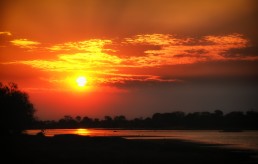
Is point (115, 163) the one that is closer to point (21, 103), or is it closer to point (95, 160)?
point (95, 160)

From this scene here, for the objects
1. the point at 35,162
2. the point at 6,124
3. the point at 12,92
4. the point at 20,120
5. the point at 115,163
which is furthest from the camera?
the point at 12,92

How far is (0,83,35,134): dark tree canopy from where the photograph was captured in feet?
291

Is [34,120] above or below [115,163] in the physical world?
above

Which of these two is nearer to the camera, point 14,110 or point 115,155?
point 115,155

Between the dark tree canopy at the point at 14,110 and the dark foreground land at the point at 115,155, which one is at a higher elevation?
the dark tree canopy at the point at 14,110

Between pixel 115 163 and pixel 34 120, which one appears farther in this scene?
pixel 34 120

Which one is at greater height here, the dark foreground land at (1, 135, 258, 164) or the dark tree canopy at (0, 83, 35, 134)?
the dark tree canopy at (0, 83, 35, 134)

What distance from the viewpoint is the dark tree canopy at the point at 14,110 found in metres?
88.7

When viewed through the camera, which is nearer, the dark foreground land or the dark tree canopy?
the dark foreground land

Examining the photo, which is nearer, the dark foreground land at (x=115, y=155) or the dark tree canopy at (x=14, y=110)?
the dark foreground land at (x=115, y=155)

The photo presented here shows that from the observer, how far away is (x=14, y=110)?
309 ft

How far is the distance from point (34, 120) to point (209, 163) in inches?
2902

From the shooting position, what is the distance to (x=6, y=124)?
8744 centimetres

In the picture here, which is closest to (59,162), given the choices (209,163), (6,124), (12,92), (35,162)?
(35,162)
